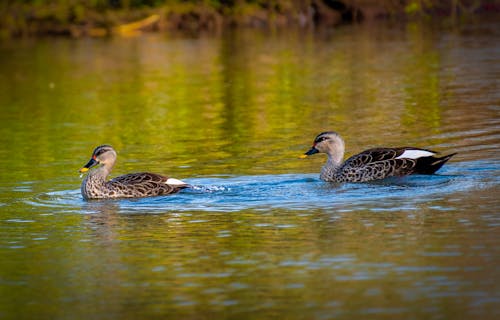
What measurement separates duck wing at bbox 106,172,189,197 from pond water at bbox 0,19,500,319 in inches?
5.6

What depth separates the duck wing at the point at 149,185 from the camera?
14875 millimetres

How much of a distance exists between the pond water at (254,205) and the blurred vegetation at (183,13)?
880 inches

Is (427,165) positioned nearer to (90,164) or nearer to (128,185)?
(128,185)

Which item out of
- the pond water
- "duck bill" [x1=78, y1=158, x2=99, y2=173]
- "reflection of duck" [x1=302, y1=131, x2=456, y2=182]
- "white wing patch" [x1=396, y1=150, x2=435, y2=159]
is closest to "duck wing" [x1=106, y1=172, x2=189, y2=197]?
the pond water

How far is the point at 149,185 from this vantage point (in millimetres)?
14883

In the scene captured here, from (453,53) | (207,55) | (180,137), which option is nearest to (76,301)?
(180,137)

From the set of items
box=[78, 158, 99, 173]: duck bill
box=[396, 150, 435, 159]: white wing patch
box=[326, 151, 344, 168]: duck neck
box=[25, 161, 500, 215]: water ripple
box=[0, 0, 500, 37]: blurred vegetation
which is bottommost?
box=[0, 0, 500, 37]: blurred vegetation

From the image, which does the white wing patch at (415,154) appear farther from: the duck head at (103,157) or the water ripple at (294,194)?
the duck head at (103,157)

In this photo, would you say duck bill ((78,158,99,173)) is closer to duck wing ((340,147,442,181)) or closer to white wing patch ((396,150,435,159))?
duck wing ((340,147,442,181))

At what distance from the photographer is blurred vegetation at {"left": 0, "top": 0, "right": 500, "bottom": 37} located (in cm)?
5375

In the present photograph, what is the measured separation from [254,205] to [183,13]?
41341mm

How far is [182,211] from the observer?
1380 centimetres

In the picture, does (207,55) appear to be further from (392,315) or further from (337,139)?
(392,315)

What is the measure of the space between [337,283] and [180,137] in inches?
432
